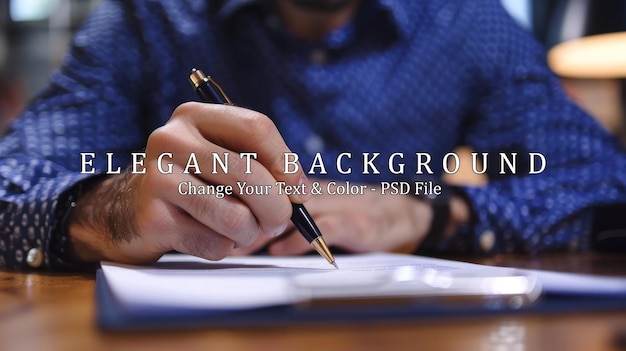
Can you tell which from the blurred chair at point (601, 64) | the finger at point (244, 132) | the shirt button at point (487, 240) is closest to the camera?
the finger at point (244, 132)

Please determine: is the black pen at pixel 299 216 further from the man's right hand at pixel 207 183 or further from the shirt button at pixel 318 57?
the shirt button at pixel 318 57

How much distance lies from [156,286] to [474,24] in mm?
740

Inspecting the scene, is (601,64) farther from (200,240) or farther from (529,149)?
(200,240)

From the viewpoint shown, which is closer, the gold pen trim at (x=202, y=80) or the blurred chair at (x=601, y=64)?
the gold pen trim at (x=202, y=80)

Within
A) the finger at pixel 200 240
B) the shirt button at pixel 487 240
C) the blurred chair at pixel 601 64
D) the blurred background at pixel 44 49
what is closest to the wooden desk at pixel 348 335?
the finger at pixel 200 240

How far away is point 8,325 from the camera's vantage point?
0.83 feet

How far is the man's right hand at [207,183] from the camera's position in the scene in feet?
1.17

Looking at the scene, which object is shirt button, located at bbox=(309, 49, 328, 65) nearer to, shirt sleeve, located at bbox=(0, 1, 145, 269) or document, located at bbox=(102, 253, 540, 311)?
shirt sleeve, located at bbox=(0, 1, 145, 269)

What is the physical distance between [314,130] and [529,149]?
0.91 feet

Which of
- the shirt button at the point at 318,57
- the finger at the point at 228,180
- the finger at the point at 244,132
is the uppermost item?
the shirt button at the point at 318,57

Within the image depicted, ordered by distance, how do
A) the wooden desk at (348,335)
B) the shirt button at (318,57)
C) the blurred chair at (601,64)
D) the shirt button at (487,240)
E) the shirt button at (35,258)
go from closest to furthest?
the wooden desk at (348,335), the shirt button at (35,258), the shirt button at (487,240), the shirt button at (318,57), the blurred chair at (601,64)

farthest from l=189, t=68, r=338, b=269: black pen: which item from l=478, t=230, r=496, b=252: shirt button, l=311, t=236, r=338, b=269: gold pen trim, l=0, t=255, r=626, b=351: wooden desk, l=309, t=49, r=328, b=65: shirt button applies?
l=309, t=49, r=328, b=65: shirt button

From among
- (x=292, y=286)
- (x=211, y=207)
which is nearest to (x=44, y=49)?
(x=211, y=207)

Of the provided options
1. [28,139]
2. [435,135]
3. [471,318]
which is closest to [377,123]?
[435,135]
